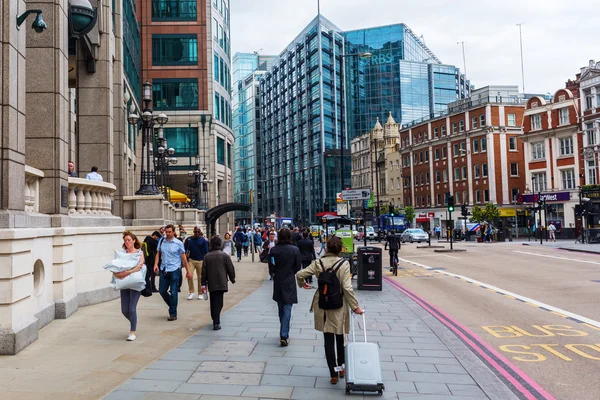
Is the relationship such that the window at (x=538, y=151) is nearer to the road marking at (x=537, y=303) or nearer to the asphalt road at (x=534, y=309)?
the asphalt road at (x=534, y=309)

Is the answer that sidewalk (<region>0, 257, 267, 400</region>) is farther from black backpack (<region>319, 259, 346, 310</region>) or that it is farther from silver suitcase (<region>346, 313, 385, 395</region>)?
silver suitcase (<region>346, 313, 385, 395</region>)

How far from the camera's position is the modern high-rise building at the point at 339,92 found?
9794 cm

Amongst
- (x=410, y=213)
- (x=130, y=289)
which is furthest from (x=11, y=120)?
(x=410, y=213)

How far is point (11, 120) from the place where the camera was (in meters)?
8.17

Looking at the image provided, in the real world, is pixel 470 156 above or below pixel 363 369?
above

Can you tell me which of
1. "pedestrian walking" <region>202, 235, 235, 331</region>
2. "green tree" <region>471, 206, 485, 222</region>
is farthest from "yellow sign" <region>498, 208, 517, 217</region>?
"pedestrian walking" <region>202, 235, 235, 331</region>

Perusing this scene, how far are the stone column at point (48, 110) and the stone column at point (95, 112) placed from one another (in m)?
5.63

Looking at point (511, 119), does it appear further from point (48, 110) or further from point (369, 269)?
point (48, 110)

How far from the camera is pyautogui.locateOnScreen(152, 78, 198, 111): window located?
4591cm

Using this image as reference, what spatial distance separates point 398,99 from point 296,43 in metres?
24.7

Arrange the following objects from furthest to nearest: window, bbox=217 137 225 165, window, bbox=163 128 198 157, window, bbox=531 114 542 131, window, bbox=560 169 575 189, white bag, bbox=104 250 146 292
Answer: window, bbox=531 114 542 131 → window, bbox=560 169 575 189 → window, bbox=217 137 225 165 → window, bbox=163 128 198 157 → white bag, bbox=104 250 146 292

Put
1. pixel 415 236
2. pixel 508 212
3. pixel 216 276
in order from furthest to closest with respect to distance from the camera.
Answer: pixel 508 212 → pixel 415 236 → pixel 216 276

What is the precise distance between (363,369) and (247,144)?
134100 mm

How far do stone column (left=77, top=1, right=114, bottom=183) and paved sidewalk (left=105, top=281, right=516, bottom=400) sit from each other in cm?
857
